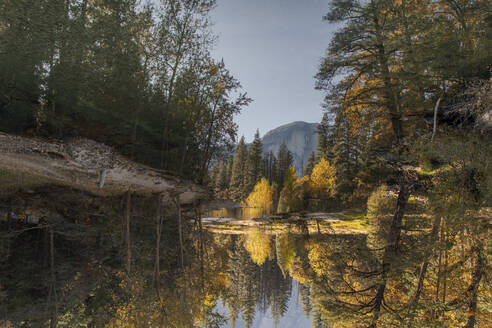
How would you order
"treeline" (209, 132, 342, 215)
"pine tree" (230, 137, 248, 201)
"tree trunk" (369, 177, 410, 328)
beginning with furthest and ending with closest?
"pine tree" (230, 137, 248, 201)
"treeline" (209, 132, 342, 215)
"tree trunk" (369, 177, 410, 328)

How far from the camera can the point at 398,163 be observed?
Answer: 8.54 metres

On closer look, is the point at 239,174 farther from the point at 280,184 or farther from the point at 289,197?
the point at 289,197

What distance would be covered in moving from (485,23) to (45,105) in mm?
14190

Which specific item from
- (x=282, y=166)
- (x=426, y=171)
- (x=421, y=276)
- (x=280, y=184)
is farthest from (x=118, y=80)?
(x=282, y=166)

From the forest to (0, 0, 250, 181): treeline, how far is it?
5 centimetres

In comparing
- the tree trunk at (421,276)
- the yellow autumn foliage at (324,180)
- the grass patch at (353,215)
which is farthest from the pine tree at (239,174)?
the tree trunk at (421,276)

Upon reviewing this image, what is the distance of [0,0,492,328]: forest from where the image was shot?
12.9ft

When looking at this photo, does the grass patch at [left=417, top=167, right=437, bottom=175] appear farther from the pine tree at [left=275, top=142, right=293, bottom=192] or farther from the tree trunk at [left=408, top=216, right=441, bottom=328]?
the pine tree at [left=275, top=142, right=293, bottom=192]

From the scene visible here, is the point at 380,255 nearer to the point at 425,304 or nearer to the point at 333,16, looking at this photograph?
the point at 425,304

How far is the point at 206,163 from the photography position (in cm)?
1045

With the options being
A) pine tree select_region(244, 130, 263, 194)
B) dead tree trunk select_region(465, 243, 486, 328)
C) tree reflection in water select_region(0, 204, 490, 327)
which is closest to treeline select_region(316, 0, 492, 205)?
dead tree trunk select_region(465, 243, 486, 328)

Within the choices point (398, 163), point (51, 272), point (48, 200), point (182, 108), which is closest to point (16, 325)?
point (51, 272)

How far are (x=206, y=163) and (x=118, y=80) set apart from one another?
16.2 feet

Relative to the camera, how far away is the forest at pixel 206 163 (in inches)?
155
